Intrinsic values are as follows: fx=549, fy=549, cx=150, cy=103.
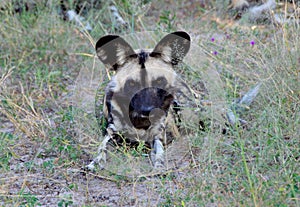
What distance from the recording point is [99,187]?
328cm

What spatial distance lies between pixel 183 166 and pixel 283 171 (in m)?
Result: 0.79

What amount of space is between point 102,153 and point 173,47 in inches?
37.5

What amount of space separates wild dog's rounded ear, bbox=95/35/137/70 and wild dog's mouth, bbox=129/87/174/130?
348 millimetres

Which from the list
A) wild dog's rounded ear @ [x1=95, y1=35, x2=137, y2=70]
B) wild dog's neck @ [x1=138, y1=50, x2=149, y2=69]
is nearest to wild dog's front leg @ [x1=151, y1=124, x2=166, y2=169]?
wild dog's neck @ [x1=138, y1=50, x2=149, y2=69]

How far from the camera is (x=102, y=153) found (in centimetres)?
366

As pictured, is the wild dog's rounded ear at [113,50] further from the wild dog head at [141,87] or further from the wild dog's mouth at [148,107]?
the wild dog's mouth at [148,107]

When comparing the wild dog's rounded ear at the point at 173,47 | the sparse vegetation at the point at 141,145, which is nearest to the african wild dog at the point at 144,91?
the wild dog's rounded ear at the point at 173,47

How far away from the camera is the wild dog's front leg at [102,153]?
3.54 metres

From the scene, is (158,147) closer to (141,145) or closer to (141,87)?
(141,87)

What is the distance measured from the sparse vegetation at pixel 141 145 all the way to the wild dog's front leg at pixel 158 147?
0.08m

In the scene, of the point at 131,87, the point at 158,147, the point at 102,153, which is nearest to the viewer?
the point at 102,153

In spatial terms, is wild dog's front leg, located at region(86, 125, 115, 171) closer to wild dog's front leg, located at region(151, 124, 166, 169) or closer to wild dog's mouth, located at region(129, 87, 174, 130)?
wild dog's mouth, located at region(129, 87, 174, 130)

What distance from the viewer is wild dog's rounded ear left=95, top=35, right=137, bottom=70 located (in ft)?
13.0

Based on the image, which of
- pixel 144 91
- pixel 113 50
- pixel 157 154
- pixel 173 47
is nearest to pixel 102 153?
pixel 157 154
